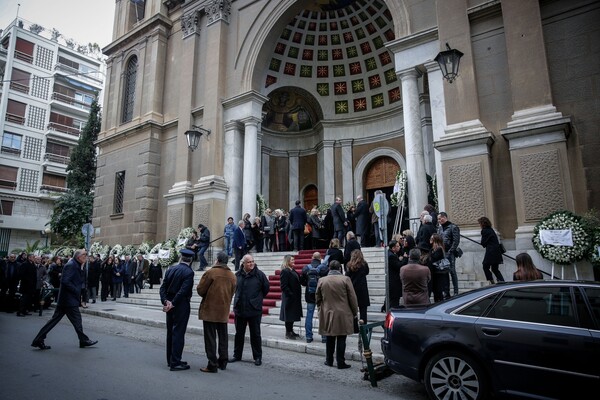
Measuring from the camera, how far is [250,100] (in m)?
16.7

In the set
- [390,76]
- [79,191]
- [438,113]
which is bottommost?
[438,113]

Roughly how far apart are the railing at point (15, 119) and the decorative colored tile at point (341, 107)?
108 feet

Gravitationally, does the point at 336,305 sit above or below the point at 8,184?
below

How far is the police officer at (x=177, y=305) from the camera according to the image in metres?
5.52

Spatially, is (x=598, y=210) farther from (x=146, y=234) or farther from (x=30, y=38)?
(x=30, y=38)

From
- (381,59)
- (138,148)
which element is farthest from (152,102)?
(381,59)

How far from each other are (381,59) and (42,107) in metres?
35.9

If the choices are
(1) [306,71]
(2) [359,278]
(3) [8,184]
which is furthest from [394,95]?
(3) [8,184]

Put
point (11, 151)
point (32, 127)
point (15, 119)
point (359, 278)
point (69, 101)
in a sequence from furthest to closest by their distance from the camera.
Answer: point (69, 101) < point (32, 127) < point (15, 119) < point (11, 151) < point (359, 278)

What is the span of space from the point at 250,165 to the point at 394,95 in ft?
25.9

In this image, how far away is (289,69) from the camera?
63.0ft

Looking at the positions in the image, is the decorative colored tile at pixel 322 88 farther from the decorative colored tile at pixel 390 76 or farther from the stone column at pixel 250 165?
the stone column at pixel 250 165

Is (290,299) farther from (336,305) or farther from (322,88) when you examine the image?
(322,88)

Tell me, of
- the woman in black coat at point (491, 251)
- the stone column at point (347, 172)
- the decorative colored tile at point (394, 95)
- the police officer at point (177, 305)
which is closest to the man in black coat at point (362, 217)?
the woman in black coat at point (491, 251)
